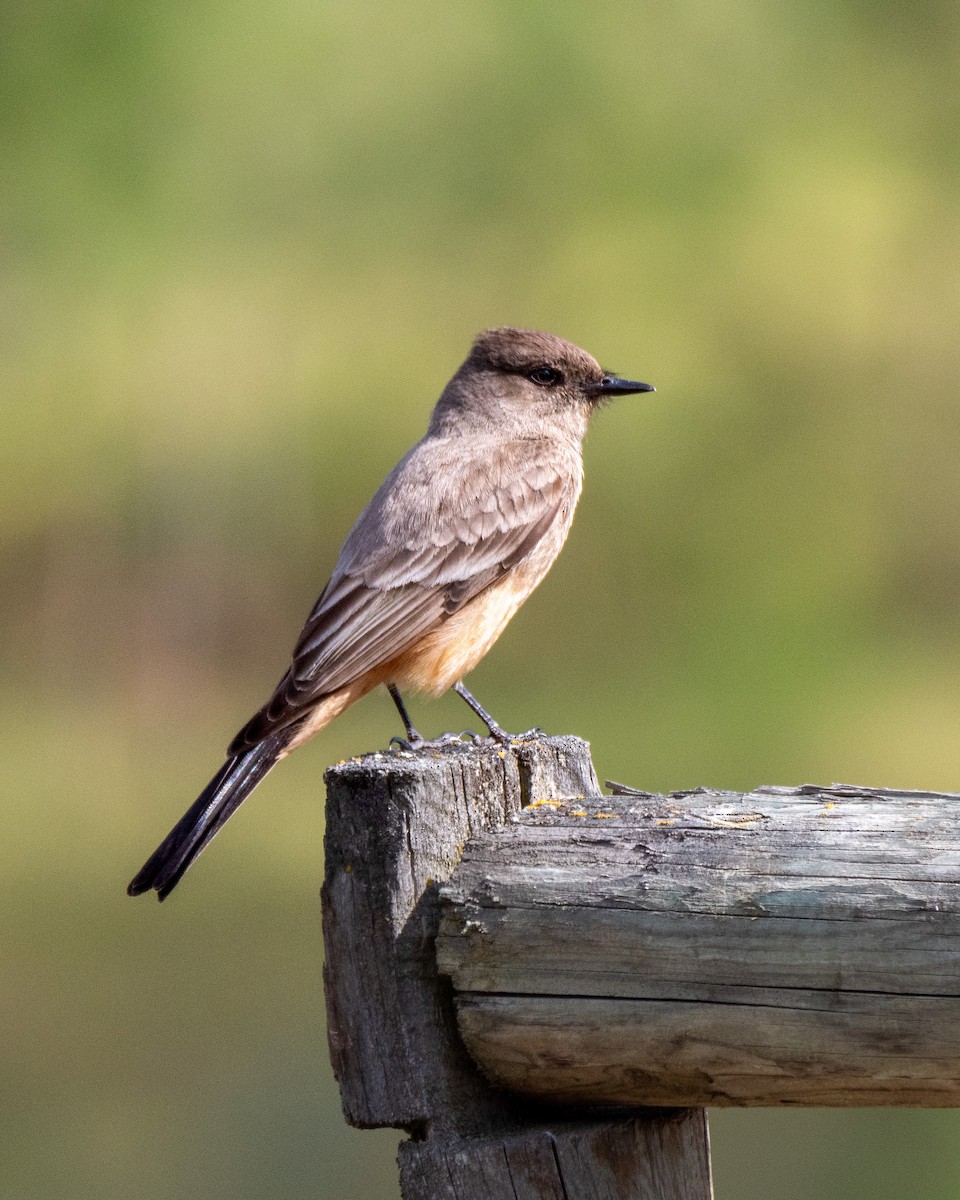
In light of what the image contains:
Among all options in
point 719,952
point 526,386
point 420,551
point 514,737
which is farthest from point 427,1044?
point 526,386

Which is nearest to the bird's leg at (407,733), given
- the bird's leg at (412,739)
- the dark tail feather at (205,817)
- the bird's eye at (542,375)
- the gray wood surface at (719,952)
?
the bird's leg at (412,739)

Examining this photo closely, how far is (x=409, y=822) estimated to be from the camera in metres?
3.40

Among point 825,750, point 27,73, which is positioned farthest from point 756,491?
point 27,73

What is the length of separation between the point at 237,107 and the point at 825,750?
12.0 meters

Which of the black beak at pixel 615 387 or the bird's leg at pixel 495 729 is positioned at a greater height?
the black beak at pixel 615 387

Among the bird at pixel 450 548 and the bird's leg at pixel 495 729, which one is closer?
the bird's leg at pixel 495 729

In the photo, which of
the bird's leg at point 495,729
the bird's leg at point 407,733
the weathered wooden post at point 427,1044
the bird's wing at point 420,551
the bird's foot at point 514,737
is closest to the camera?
the weathered wooden post at point 427,1044

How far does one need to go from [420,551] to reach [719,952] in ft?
9.39

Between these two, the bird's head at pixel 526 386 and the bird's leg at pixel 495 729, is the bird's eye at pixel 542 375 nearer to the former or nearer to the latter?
the bird's head at pixel 526 386

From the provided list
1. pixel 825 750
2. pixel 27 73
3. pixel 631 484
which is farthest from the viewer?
pixel 27 73

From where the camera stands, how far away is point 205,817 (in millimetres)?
4480

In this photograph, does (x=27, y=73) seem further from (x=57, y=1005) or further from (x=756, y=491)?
(x=57, y=1005)

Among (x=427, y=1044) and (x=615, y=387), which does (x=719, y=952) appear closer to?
(x=427, y=1044)

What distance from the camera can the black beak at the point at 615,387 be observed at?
6660 millimetres
